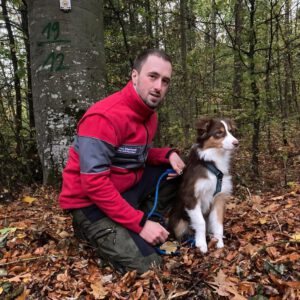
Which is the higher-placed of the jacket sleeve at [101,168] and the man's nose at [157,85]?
the man's nose at [157,85]

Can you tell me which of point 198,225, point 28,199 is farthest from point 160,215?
point 28,199

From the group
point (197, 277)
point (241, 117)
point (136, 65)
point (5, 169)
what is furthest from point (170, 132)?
point (197, 277)

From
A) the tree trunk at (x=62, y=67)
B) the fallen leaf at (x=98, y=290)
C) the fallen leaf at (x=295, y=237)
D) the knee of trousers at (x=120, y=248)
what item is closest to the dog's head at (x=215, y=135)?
the fallen leaf at (x=295, y=237)

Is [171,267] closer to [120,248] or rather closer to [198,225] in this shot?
[120,248]

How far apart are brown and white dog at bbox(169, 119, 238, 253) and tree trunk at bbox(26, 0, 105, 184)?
1944 millimetres

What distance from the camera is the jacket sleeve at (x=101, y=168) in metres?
3.10

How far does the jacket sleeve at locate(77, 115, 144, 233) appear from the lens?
10.2ft

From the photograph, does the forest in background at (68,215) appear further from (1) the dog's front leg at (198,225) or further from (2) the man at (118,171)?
(2) the man at (118,171)

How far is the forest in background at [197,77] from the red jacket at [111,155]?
1809 mm

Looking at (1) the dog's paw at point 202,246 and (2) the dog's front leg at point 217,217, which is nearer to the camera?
(1) the dog's paw at point 202,246

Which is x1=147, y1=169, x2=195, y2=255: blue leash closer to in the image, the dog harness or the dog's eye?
the dog harness

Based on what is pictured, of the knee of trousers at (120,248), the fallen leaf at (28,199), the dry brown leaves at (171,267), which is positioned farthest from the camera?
the fallen leaf at (28,199)

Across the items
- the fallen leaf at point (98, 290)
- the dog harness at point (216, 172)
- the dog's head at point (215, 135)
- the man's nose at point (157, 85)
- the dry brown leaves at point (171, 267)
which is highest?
the man's nose at point (157, 85)

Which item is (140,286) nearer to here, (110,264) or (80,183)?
(110,264)
